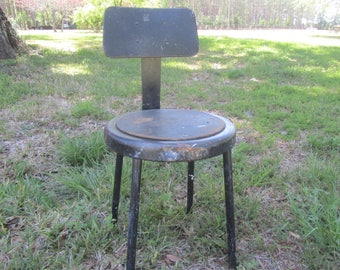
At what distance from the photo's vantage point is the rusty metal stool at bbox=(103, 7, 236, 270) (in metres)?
1.08

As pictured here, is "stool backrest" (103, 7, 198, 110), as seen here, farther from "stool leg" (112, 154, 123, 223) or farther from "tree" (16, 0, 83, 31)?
"tree" (16, 0, 83, 31)

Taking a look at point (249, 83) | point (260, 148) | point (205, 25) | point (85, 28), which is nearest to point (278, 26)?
point (205, 25)

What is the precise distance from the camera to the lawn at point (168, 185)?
1495 millimetres

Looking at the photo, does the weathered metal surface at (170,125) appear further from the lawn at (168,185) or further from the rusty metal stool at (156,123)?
the lawn at (168,185)

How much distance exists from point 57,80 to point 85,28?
501 inches

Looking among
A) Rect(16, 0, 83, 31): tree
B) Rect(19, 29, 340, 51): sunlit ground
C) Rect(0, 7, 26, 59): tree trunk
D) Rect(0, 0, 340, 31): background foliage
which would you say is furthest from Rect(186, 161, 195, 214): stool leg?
Rect(16, 0, 83, 31): tree

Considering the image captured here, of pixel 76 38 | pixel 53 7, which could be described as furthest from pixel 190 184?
pixel 53 7

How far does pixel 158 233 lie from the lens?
62.9 inches

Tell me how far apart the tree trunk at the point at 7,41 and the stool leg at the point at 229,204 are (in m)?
4.63

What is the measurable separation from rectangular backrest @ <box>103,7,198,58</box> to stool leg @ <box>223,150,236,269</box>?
0.62m

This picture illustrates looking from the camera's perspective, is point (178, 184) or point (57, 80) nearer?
A: point (178, 184)

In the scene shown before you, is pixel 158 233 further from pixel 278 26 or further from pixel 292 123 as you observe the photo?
pixel 278 26

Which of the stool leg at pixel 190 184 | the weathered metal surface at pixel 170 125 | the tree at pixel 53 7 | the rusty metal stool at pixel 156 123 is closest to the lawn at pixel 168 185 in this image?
the stool leg at pixel 190 184

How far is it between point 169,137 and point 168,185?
939 mm
